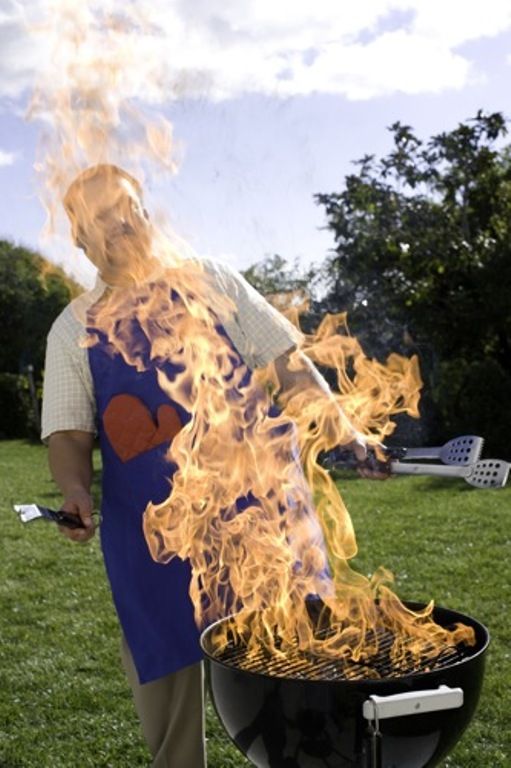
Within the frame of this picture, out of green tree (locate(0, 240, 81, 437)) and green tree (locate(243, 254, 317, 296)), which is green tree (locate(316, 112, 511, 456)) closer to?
green tree (locate(243, 254, 317, 296))

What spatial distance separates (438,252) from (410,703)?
1043cm

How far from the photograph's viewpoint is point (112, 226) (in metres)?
2.39

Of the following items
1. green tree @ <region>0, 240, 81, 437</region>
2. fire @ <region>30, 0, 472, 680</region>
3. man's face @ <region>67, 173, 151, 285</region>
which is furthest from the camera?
green tree @ <region>0, 240, 81, 437</region>

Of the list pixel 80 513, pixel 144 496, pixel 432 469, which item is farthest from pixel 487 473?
pixel 80 513

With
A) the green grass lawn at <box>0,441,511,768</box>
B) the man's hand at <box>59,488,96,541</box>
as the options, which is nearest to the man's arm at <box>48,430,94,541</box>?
the man's hand at <box>59,488,96,541</box>

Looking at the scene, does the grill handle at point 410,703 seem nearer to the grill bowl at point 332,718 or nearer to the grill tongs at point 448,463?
the grill bowl at point 332,718

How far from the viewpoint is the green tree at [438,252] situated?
37.6 ft

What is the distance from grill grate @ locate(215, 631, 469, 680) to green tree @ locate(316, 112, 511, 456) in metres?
9.04

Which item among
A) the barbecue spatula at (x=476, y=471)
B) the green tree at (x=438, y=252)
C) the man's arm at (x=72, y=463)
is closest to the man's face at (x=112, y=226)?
the man's arm at (x=72, y=463)

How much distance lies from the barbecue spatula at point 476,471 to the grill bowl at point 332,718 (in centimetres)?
37

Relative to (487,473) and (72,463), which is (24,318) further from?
(487,473)

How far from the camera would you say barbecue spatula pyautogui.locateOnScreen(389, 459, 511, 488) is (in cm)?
213

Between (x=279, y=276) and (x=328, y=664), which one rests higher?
(x=279, y=276)

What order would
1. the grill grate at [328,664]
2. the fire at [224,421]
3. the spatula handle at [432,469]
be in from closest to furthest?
the grill grate at [328,664] → the spatula handle at [432,469] → the fire at [224,421]
